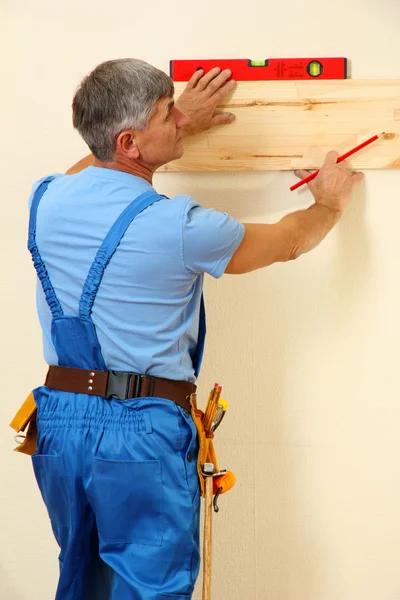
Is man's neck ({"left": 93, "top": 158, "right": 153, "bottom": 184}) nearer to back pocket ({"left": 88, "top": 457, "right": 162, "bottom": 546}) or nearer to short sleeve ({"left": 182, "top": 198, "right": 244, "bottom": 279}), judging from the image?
short sleeve ({"left": 182, "top": 198, "right": 244, "bottom": 279})

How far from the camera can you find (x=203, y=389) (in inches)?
92.6

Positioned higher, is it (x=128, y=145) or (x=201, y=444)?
(x=128, y=145)

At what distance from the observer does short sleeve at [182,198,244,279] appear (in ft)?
5.57

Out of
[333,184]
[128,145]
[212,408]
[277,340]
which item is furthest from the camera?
[277,340]

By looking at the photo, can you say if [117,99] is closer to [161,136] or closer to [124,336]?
[161,136]

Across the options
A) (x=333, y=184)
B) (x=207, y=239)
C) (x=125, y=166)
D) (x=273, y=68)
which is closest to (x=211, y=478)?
(x=207, y=239)

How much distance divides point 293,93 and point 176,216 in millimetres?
726

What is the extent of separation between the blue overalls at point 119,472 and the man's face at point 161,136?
0.39 ft

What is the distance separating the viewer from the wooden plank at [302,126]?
2.21 meters

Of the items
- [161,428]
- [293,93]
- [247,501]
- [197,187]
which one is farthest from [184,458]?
[293,93]

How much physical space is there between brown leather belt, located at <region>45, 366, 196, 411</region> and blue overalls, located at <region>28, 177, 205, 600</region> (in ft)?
0.05

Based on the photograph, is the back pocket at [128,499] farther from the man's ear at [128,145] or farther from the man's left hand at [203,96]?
the man's left hand at [203,96]

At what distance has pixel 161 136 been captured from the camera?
185cm

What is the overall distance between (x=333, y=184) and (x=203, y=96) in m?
0.42
